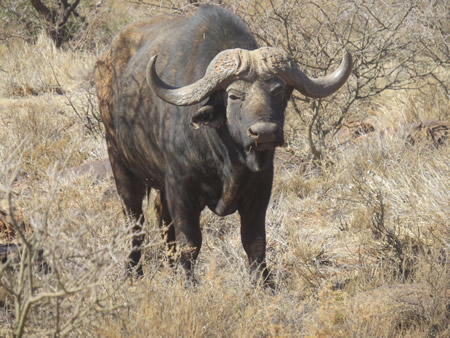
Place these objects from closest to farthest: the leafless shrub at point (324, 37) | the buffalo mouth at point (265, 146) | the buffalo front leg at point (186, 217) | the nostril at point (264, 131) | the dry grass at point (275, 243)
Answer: the dry grass at point (275, 243) → the nostril at point (264, 131) → the buffalo mouth at point (265, 146) → the buffalo front leg at point (186, 217) → the leafless shrub at point (324, 37)

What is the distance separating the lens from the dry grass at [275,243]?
154 inches

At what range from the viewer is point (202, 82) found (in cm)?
524

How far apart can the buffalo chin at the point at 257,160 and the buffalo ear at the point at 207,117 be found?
1.03 feet

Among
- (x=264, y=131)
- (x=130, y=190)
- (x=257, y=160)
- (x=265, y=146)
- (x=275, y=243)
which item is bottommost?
(x=275, y=243)

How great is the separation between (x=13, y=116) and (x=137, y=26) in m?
4.64

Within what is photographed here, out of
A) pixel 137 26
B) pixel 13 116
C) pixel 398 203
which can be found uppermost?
pixel 137 26

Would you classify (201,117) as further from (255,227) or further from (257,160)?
(255,227)

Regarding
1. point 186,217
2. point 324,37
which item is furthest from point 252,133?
point 324,37

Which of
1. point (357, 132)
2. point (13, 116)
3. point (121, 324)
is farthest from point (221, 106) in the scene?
point (13, 116)

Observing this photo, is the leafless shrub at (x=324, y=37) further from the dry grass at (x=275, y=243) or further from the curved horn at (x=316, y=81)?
the curved horn at (x=316, y=81)

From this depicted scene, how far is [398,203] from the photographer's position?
737cm

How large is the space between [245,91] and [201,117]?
14.7 inches

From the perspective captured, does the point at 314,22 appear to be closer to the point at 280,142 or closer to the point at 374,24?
the point at 374,24

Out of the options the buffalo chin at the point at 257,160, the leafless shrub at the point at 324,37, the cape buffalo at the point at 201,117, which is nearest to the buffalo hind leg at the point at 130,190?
the cape buffalo at the point at 201,117
